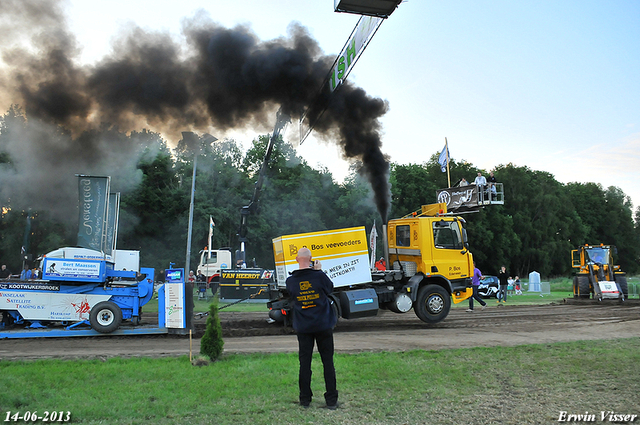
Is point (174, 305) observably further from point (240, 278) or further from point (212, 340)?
point (240, 278)

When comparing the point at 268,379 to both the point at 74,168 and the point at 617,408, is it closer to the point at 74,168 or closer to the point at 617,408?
the point at 617,408

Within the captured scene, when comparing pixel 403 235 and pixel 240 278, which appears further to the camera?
pixel 240 278

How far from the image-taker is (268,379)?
21.0 feet

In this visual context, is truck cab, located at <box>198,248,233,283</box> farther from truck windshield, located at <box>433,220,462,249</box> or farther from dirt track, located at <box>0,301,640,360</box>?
truck windshield, located at <box>433,220,462,249</box>

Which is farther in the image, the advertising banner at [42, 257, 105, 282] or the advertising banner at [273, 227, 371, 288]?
the advertising banner at [273, 227, 371, 288]

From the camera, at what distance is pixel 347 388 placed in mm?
5980

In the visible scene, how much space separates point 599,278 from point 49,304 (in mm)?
22827

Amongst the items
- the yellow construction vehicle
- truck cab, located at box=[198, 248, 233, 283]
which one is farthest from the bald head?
truck cab, located at box=[198, 248, 233, 283]

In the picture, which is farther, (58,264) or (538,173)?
(538,173)

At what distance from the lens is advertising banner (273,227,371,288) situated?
11664 millimetres

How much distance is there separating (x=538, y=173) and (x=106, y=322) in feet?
243

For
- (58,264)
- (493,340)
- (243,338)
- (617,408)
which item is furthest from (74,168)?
(617,408)

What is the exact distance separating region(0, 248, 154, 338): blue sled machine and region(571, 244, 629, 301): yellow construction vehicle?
67.3 ft

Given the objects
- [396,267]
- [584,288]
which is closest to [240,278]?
[396,267]
